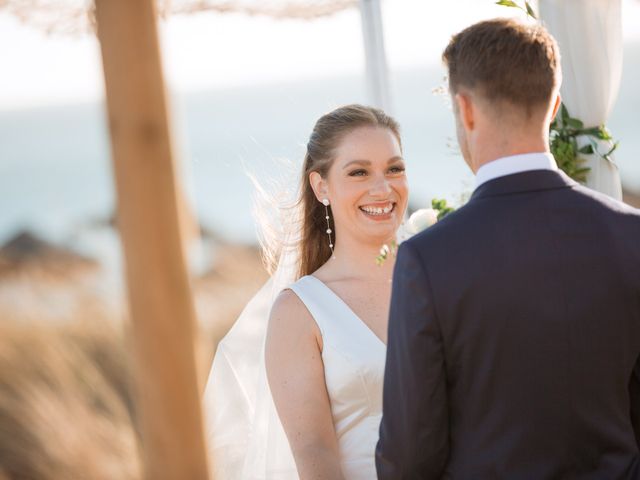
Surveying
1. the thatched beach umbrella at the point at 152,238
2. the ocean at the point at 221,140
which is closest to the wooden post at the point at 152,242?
the thatched beach umbrella at the point at 152,238

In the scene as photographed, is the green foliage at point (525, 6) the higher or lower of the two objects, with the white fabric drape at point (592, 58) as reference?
higher

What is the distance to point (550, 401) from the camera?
1.93 metres

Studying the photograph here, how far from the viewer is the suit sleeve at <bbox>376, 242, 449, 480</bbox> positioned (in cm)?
192

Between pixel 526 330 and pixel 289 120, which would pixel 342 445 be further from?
pixel 289 120

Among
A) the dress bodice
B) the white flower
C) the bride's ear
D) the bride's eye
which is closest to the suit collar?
the white flower

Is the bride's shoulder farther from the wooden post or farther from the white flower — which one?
the wooden post

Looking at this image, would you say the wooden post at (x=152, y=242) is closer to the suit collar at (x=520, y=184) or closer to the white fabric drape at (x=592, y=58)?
→ the suit collar at (x=520, y=184)

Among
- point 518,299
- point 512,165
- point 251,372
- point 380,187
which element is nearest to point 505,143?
point 512,165

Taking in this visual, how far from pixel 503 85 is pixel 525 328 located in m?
0.53

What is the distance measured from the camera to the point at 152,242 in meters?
1.88

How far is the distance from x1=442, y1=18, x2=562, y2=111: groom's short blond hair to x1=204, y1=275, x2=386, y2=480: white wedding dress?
137cm

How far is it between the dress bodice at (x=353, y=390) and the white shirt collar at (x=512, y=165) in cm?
127

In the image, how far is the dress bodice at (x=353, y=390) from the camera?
9.98 ft

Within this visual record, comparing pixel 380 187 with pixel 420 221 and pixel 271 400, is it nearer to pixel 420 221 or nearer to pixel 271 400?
pixel 420 221
